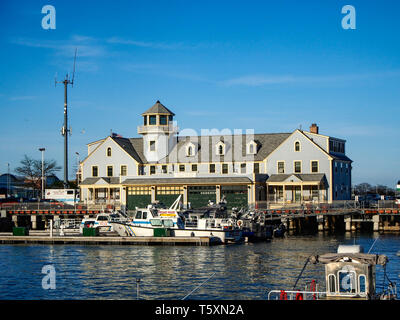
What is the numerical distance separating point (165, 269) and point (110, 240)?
713 inches

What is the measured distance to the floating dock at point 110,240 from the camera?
55.3 meters

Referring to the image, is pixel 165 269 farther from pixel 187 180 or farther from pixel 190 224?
pixel 187 180

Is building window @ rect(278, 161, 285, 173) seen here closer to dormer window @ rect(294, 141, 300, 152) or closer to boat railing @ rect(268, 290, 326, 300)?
dormer window @ rect(294, 141, 300, 152)

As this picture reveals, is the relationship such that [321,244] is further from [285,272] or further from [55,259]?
[55,259]

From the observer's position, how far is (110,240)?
5791 cm

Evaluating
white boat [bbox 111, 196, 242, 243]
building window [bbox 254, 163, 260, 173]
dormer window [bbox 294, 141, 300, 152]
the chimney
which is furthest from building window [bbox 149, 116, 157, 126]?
white boat [bbox 111, 196, 242, 243]

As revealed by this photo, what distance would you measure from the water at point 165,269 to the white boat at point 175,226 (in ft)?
9.37

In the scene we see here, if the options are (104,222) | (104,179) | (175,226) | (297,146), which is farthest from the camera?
(104,179)

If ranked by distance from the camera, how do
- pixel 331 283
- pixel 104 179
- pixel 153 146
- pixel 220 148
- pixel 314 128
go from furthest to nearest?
1. pixel 153 146
2. pixel 314 128
3. pixel 104 179
4. pixel 220 148
5. pixel 331 283

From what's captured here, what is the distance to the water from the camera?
1308 inches

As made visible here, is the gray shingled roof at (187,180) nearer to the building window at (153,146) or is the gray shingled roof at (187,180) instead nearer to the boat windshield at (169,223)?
the building window at (153,146)

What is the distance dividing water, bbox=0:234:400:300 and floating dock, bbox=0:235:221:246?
1634 mm

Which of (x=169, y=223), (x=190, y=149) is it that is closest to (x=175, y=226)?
(x=169, y=223)
